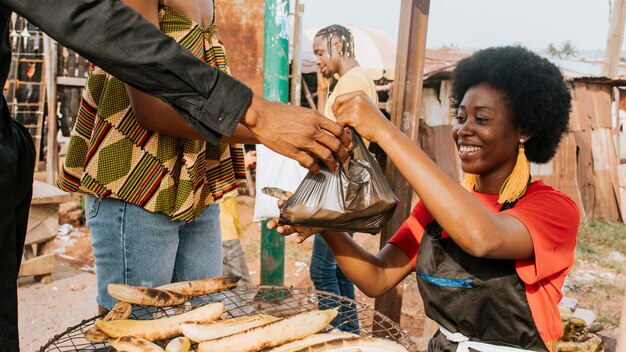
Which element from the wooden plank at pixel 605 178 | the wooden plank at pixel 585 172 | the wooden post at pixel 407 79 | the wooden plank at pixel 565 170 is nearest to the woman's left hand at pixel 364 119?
the wooden post at pixel 407 79

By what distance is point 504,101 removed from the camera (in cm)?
246

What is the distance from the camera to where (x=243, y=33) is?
697 centimetres

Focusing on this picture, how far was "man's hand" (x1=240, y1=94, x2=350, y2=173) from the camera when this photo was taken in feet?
5.65

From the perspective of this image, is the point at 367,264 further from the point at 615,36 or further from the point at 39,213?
the point at 615,36

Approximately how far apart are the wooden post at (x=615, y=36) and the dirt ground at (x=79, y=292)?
5.20 meters

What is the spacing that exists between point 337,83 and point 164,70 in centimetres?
327

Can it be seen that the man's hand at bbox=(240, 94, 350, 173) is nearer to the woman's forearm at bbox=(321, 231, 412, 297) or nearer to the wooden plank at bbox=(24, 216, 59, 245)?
the woman's forearm at bbox=(321, 231, 412, 297)

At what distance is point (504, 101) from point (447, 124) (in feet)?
27.7

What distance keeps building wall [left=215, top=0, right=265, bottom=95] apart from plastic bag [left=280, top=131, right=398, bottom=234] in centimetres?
498

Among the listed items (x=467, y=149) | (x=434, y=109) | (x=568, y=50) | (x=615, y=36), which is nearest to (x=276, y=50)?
(x=467, y=149)

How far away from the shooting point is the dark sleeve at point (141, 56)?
4.74 ft

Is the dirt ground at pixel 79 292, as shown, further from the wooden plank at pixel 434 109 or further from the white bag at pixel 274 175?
the wooden plank at pixel 434 109

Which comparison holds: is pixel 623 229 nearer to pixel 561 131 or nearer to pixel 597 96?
pixel 597 96

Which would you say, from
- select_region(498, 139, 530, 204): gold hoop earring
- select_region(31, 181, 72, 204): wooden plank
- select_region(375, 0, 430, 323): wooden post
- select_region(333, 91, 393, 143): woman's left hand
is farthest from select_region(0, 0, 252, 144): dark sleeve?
select_region(31, 181, 72, 204): wooden plank
